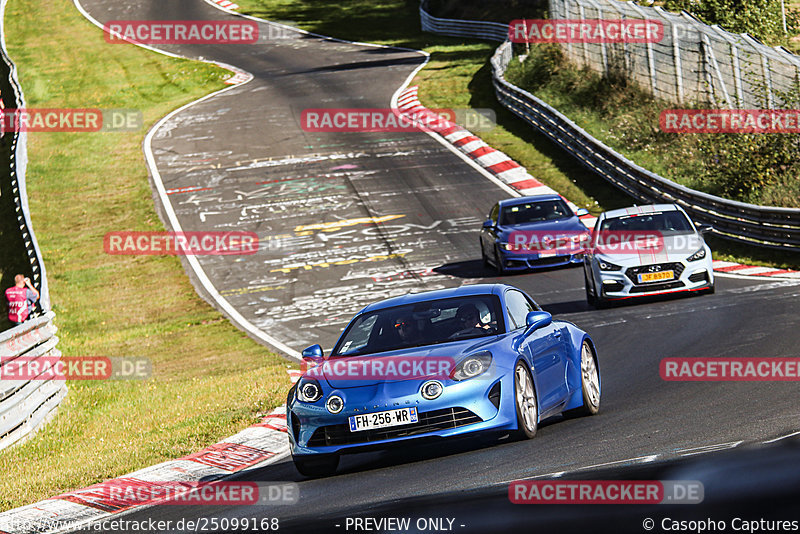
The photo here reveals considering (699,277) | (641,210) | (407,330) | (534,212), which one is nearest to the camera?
(407,330)

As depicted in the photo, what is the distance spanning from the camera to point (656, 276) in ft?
57.6

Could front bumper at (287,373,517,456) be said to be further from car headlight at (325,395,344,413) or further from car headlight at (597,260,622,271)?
car headlight at (597,260,622,271)

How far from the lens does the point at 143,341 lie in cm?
2117

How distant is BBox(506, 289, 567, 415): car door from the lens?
28.8ft

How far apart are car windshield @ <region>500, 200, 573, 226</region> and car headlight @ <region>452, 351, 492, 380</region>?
14909 mm

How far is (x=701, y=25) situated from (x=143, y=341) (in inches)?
633

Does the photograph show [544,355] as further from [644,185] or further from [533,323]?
[644,185]

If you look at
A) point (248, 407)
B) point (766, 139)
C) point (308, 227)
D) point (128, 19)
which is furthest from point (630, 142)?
point (128, 19)

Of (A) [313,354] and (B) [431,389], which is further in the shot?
(A) [313,354]

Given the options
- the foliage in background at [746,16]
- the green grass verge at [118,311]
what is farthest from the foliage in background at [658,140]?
the green grass verge at [118,311]

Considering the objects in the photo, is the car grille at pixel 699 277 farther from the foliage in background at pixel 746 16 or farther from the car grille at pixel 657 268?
the foliage in background at pixel 746 16

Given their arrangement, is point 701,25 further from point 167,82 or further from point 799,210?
point 167,82

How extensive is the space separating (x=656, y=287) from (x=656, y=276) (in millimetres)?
181

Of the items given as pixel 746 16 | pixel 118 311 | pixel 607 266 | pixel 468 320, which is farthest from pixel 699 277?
pixel 746 16
